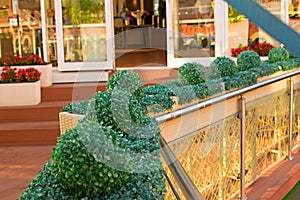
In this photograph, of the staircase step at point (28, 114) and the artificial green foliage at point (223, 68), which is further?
the staircase step at point (28, 114)

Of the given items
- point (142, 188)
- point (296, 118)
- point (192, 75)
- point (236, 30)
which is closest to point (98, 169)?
point (142, 188)

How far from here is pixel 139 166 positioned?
195cm

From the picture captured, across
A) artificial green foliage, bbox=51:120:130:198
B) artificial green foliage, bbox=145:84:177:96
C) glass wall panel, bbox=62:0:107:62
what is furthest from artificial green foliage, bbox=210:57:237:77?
glass wall panel, bbox=62:0:107:62

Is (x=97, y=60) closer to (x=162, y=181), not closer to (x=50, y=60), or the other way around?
(x=50, y=60)

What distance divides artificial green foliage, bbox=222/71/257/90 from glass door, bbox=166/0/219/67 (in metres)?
4.36

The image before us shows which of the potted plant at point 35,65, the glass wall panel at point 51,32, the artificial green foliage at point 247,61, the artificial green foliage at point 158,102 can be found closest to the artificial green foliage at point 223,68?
the artificial green foliage at point 247,61

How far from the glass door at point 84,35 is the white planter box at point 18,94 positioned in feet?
5.32

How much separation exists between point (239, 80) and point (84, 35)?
4765 mm

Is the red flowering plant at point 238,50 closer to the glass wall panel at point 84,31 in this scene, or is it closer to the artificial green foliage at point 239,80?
the glass wall panel at point 84,31

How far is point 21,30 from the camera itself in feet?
28.1

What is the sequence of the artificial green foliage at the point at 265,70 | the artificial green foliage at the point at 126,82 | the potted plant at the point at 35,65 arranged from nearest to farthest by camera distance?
1. the artificial green foliage at the point at 126,82
2. the artificial green foliage at the point at 265,70
3. the potted plant at the point at 35,65

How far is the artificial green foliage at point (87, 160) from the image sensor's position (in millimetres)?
1727

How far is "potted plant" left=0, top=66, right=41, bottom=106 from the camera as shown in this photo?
264 inches

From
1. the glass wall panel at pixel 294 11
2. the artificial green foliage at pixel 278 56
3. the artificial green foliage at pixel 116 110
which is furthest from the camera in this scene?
the glass wall panel at pixel 294 11
